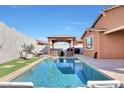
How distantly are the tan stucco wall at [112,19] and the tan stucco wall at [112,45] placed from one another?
3.83 feet

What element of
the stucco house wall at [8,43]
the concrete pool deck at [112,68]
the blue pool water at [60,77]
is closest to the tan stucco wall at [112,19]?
the concrete pool deck at [112,68]

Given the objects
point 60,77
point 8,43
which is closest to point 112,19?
point 8,43

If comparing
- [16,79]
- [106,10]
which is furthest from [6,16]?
[16,79]

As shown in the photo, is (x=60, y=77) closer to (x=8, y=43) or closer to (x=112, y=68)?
(x=112, y=68)

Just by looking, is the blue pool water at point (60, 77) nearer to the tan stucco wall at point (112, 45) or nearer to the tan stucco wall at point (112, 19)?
the tan stucco wall at point (112, 19)

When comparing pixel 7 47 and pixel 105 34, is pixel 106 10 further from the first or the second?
pixel 7 47

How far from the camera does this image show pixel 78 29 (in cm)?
3384

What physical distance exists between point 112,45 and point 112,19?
2664 mm

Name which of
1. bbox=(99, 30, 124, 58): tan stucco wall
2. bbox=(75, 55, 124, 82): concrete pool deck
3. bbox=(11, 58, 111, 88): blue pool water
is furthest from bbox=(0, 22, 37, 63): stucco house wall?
bbox=(99, 30, 124, 58): tan stucco wall

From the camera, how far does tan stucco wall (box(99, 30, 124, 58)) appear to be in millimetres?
22172

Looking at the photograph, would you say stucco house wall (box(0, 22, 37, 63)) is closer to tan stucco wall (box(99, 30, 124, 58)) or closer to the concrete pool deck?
the concrete pool deck

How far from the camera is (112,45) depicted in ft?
73.0

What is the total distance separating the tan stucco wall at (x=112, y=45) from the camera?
2217cm
